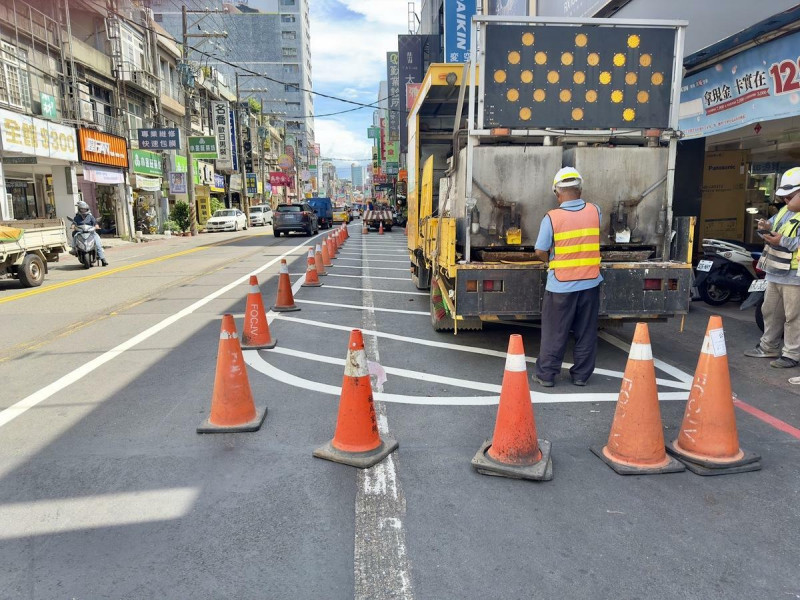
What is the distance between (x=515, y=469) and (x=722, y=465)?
4.34ft

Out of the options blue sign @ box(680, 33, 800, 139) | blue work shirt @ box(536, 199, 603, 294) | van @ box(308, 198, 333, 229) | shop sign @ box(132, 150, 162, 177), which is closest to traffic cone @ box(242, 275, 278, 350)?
blue work shirt @ box(536, 199, 603, 294)

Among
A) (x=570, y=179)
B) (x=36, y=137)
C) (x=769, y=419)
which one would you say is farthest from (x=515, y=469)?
(x=36, y=137)

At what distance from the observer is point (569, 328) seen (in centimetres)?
518

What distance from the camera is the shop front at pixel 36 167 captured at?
64.2 ft

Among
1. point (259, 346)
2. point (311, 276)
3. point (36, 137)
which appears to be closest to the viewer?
point (259, 346)

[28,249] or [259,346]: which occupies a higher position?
[28,249]

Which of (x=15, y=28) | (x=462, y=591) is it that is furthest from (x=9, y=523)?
(x=15, y=28)

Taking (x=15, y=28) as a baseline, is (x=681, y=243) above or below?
below

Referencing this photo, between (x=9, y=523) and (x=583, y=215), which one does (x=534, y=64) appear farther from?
(x=9, y=523)

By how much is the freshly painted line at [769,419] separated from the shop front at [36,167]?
21992 mm

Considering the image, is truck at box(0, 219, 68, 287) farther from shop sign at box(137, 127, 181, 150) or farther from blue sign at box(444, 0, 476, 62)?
shop sign at box(137, 127, 181, 150)

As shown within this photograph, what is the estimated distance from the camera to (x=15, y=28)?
21.3 m

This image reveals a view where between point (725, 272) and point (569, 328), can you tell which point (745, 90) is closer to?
point (725, 272)

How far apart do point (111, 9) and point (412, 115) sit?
1105 inches
